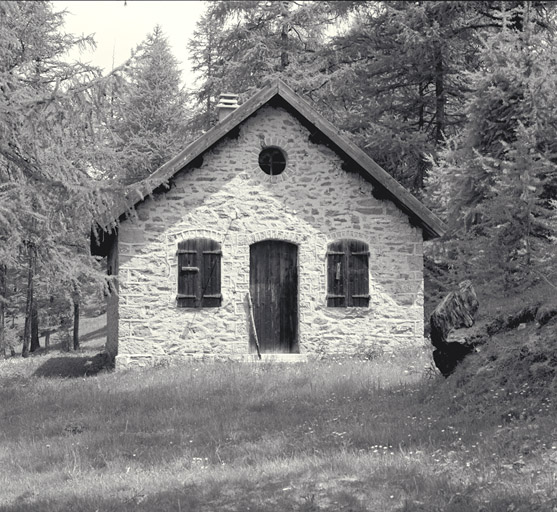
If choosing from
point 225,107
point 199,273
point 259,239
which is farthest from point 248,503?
point 225,107

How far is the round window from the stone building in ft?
0.09

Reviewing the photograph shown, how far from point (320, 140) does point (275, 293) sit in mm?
3279

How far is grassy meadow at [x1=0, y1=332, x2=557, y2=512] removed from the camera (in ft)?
20.4

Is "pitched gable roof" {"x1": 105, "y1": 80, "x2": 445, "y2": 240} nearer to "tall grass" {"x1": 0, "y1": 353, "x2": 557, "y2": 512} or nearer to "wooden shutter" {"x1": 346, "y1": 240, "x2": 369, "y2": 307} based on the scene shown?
"wooden shutter" {"x1": 346, "y1": 240, "x2": 369, "y2": 307}

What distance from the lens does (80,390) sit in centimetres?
1261

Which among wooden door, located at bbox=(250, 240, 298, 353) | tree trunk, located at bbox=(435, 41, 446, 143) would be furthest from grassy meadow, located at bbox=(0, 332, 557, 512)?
tree trunk, located at bbox=(435, 41, 446, 143)

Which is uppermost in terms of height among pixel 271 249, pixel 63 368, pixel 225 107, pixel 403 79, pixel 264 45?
pixel 264 45

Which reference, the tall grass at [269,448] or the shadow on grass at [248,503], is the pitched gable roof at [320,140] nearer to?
the tall grass at [269,448]

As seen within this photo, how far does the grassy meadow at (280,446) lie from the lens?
6227 mm

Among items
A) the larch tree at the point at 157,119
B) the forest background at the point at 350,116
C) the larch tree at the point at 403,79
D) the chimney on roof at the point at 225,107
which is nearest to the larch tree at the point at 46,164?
the forest background at the point at 350,116

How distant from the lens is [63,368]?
17047 mm

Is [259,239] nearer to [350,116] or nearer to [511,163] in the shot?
[511,163]

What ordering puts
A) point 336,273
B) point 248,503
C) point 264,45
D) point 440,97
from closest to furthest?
point 248,503 < point 336,273 < point 440,97 < point 264,45

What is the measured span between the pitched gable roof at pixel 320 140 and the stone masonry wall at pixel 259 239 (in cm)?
22
